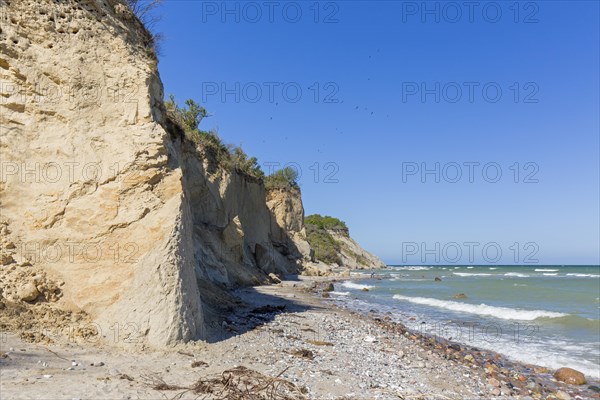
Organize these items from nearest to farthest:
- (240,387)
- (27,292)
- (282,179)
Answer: (240,387) < (27,292) < (282,179)

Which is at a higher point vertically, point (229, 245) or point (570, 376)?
point (229, 245)

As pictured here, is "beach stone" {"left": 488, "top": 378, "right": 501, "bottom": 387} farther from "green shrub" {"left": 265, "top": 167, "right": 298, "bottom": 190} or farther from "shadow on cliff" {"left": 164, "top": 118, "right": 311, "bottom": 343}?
"green shrub" {"left": 265, "top": 167, "right": 298, "bottom": 190}

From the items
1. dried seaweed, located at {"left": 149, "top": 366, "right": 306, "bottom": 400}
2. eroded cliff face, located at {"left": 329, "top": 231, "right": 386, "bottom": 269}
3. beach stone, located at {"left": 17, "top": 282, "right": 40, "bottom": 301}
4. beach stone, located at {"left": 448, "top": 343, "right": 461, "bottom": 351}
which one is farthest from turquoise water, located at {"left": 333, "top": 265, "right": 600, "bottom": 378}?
eroded cliff face, located at {"left": 329, "top": 231, "right": 386, "bottom": 269}

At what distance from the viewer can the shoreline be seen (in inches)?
220

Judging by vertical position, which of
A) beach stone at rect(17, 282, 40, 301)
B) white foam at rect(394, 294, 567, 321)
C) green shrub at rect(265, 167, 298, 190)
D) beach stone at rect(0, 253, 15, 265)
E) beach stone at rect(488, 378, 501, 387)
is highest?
green shrub at rect(265, 167, 298, 190)

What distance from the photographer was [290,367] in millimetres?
7281

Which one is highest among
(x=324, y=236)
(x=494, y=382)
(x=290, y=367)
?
(x=324, y=236)

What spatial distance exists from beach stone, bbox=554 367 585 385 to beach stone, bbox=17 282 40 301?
1123cm

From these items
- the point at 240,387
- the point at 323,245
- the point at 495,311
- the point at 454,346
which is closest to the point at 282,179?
the point at 323,245

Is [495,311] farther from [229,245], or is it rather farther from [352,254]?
[352,254]

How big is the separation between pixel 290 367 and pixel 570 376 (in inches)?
265

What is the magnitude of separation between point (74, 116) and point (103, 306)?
3.89m

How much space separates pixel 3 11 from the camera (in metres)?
8.34

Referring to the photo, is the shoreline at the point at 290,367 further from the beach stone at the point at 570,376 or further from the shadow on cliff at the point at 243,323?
the beach stone at the point at 570,376
